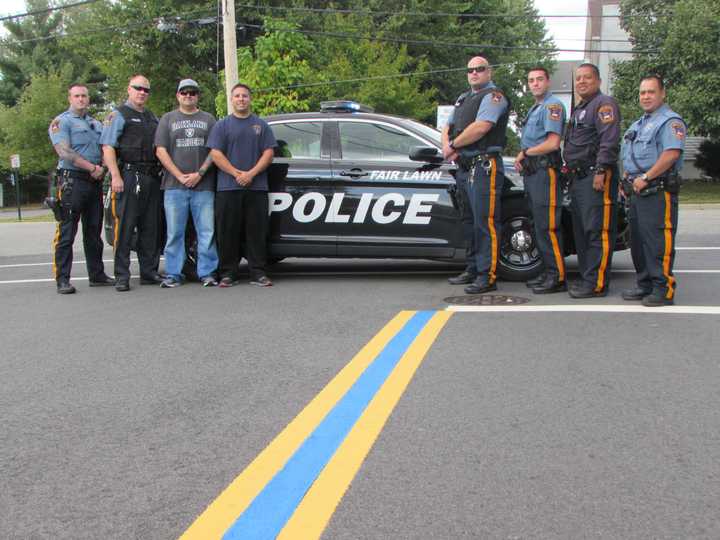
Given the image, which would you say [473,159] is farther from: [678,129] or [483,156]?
[678,129]

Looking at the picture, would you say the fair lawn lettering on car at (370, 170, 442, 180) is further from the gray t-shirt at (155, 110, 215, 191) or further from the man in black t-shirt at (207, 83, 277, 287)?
the gray t-shirt at (155, 110, 215, 191)

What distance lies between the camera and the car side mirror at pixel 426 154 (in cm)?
760

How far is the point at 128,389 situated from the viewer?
4512 mm

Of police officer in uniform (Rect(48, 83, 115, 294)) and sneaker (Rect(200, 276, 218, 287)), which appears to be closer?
police officer in uniform (Rect(48, 83, 115, 294))

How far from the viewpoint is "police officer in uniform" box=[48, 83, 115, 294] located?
7.93 m

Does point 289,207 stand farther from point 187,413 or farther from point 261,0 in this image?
point 261,0

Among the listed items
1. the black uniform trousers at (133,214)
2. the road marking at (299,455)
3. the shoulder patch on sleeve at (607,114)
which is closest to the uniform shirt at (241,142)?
the black uniform trousers at (133,214)

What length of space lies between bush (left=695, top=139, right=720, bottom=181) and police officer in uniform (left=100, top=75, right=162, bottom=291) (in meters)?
33.7

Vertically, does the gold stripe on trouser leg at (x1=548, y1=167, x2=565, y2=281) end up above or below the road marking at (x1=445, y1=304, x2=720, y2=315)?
above

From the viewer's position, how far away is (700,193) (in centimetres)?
3103

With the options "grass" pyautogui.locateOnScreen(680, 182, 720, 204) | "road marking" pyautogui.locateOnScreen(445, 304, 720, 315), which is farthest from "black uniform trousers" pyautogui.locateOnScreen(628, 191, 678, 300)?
Result: "grass" pyautogui.locateOnScreen(680, 182, 720, 204)

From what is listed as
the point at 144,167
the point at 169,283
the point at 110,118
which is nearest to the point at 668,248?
the point at 169,283

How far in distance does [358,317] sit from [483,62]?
2.59 m

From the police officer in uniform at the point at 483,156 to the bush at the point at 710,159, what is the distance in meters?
32.8
